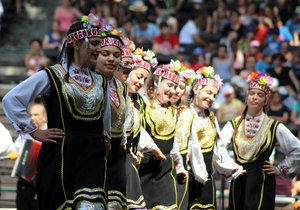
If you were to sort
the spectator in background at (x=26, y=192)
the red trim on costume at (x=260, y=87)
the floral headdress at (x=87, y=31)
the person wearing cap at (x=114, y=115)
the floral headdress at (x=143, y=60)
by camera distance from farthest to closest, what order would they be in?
the spectator in background at (x=26, y=192), the red trim on costume at (x=260, y=87), the floral headdress at (x=143, y=60), the person wearing cap at (x=114, y=115), the floral headdress at (x=87, y=31)

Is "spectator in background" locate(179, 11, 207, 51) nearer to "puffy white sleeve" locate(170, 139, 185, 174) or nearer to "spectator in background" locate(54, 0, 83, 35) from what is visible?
"spectator in background" locate(54, 0, 83, 35)

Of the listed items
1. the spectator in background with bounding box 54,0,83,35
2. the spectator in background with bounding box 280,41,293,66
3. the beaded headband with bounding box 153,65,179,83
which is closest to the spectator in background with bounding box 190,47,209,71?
the spectator in background with bounding box 280,41,293,66

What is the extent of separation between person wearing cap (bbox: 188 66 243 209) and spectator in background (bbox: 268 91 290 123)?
17.2 ft

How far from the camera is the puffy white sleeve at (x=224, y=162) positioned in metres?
12.6

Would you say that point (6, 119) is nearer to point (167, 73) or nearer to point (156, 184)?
point (167, 73)

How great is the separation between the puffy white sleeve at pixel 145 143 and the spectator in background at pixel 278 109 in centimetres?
687

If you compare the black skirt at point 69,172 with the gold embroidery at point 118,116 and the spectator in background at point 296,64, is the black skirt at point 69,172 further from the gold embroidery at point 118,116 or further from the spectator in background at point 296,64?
the spectator in background at point 296,64

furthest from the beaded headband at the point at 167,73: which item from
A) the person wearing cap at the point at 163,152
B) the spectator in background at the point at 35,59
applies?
the spectator in background at the point at 35,59

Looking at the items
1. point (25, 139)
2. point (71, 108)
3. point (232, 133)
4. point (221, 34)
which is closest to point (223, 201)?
point (232, 133)

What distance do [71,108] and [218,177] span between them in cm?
698

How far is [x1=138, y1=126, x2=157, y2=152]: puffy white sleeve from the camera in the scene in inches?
456

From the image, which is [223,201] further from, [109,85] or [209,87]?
[109,85]

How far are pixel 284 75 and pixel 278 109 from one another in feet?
5.33

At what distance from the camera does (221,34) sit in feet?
71.8
